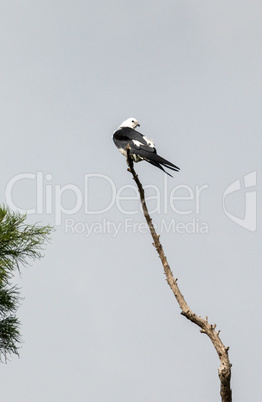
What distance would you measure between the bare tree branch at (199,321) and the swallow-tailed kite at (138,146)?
728 mm

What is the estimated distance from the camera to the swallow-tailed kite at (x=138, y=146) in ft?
31.7

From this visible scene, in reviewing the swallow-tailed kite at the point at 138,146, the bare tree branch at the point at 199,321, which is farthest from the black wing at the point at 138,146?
the bare tree branch at the point at 199,321

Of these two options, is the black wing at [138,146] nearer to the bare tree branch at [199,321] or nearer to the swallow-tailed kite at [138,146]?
the swallow-tailed kite at [138,146]

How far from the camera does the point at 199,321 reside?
27.4ft

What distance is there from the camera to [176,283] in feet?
27.9

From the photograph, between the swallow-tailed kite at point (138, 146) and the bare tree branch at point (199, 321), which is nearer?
the bare tree branch at point (199, 321)

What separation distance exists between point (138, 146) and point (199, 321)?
9.74 ft

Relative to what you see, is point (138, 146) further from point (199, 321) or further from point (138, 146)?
point (199, 321)

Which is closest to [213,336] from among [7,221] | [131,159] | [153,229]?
[153,229]

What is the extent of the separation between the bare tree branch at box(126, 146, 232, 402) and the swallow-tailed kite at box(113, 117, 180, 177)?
73cm

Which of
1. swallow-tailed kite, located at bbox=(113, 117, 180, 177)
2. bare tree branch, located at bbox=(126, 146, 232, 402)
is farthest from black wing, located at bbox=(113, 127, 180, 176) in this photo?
bare tree branch, located at bbox=(126, 146, 232, 402)

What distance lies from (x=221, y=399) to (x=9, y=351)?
15.1ft

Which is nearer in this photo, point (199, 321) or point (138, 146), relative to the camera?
point (199, 321)

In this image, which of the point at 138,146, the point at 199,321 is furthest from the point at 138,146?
the point at 199,321
